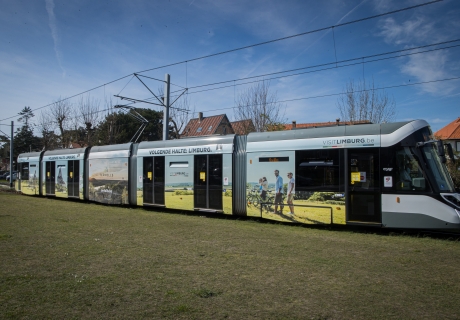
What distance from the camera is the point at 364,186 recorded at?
32.3 ft

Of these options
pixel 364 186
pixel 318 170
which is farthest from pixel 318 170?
pixel 364 186

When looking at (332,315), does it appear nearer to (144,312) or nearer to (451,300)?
(451,300)

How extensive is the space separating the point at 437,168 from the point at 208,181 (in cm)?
740

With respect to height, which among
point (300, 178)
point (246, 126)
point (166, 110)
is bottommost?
point (300, 178)

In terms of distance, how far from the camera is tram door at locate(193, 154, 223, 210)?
13.1m

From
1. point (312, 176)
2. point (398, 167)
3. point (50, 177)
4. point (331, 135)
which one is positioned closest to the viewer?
point (398, 167)

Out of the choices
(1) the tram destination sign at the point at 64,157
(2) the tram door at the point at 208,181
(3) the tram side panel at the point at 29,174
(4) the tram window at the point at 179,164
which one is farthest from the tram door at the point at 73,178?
(2) the tram door at the point at 208,181

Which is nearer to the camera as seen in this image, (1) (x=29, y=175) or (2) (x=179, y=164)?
(2) (x=179, y=164)

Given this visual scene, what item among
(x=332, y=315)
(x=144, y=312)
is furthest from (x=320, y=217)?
(x=144, y=312)

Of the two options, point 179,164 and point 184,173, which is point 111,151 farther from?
point 184,173

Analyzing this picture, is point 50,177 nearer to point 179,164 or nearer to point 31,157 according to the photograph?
point 31,157

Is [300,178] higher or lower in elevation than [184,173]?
lower

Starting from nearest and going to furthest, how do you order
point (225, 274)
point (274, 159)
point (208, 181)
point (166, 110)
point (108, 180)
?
point (225, 274)
point (274, 159)
point (208, 181)
point (108, 180)
point (166, 110)

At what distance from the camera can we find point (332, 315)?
14.3 ft
